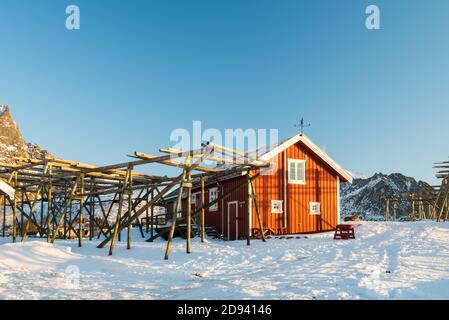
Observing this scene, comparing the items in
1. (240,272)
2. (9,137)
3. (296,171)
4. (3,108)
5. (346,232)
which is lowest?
Result: (240,272)

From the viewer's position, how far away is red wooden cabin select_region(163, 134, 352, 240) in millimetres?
23844

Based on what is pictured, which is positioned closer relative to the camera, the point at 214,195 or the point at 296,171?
the point at 296,171

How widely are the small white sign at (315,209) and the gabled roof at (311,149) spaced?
2.75m

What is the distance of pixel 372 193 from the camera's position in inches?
3551

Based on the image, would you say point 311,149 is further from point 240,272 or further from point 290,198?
point 240,272

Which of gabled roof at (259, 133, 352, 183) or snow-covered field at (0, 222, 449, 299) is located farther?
gabled roof at (259, 133, 352, 183)

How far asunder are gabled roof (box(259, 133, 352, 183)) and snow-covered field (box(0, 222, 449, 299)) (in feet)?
21.6

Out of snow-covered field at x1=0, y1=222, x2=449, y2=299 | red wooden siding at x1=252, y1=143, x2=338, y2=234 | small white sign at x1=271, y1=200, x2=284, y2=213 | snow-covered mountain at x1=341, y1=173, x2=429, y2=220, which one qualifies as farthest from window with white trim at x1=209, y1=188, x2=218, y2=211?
snow-covered mountain at x1=341, y1=173, x2=429, y2=220

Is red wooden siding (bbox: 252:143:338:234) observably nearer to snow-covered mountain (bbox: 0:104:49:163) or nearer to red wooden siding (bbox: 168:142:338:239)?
red wooden siding (bbox: 168:142:338:239)

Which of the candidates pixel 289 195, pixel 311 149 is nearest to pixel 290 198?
pixel 289 195

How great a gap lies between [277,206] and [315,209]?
3.09m

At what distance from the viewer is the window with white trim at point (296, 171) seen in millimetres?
25047
